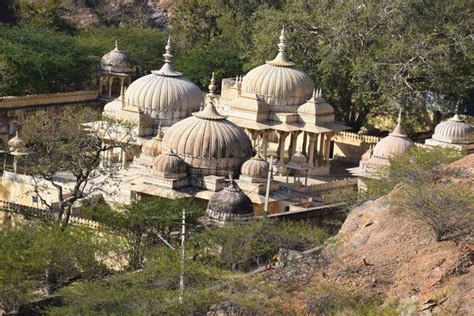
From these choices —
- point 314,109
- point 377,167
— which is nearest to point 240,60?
point 314,109

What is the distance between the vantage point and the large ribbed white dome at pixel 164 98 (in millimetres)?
42438

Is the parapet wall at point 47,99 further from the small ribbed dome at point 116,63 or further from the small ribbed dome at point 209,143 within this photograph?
the small ribbed dome at point 209,143

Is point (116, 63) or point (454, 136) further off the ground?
point (454, 136)

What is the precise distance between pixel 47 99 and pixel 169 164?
14236mm

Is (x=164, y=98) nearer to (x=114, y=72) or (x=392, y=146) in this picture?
(x=392, y=146)

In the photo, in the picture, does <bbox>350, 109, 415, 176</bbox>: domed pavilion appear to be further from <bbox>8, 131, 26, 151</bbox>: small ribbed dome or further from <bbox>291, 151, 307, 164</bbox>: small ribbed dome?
<bbox>8, 131, 26, 151</bbox>: small ribbed dome

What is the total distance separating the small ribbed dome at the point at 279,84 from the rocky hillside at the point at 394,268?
57.5 ft

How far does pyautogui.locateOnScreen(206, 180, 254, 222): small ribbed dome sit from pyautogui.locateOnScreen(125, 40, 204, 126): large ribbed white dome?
878 cm

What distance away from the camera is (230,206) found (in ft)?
110

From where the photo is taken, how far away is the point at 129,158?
135 ft

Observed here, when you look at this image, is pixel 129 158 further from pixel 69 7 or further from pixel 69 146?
pixel 69 7

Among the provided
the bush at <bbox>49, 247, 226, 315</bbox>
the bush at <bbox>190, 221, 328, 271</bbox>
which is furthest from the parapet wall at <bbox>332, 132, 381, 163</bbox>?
the bush at <bbox>49, 247, 226, 315</bbox>

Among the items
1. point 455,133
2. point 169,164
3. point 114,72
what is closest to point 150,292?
point 169,164

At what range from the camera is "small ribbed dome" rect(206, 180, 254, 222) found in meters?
33.4
